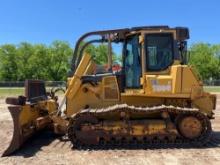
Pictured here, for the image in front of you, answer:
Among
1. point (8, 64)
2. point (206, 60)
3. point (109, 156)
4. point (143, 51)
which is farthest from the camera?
point (8, 64)

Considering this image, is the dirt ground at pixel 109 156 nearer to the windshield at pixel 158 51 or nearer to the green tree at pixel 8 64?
the windshield at pixel 158 51

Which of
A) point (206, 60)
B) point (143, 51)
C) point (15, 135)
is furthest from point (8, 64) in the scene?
point (15, 135)

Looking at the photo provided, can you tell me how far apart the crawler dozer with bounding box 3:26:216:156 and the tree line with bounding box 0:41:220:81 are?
7696 cm

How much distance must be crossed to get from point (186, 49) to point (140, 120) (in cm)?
246

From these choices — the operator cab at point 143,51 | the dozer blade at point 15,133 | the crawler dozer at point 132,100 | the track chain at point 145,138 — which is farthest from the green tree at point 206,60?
the dozer blade at point 15,133

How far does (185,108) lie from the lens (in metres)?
11.0

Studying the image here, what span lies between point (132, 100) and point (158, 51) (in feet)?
4.76

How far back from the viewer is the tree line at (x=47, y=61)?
90562 millimetres

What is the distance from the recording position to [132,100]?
1166 centimetres

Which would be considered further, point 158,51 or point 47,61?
point 47,61

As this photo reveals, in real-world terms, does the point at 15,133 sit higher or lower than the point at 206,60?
lower

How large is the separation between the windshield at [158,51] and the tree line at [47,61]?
77.5 m

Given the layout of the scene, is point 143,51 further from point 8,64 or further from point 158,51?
point 8,64

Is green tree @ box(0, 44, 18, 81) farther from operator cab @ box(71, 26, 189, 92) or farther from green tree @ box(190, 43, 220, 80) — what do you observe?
operator cab @ box(71, 26, 189, 92)
